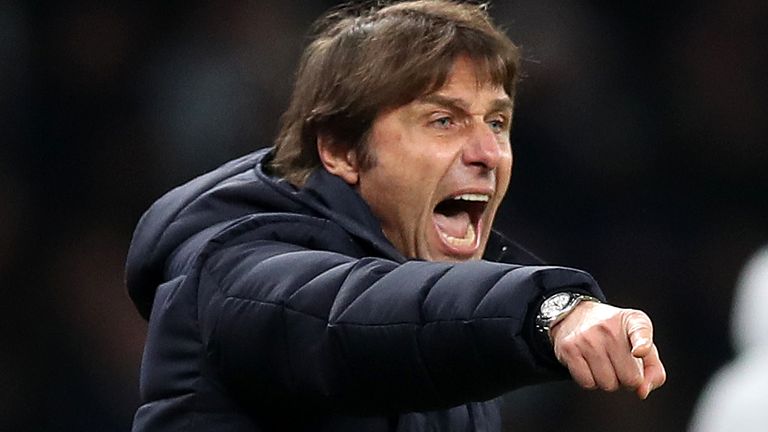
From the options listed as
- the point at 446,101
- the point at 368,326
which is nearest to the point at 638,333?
A: the point at 368,326

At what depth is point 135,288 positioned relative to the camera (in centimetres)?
231

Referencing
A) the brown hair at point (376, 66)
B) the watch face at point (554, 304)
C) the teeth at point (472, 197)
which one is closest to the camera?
the watch face at point (554, 304)

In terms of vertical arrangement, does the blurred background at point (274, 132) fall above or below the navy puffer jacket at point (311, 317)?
below

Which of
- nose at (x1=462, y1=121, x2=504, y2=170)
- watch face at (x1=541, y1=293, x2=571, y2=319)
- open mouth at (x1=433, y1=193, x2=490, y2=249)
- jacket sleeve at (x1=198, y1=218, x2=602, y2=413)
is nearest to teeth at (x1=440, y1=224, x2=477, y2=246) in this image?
open mouth at (x1=433, y1=193, x2=490, y2=249)

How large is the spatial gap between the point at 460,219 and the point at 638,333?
35.5 inches

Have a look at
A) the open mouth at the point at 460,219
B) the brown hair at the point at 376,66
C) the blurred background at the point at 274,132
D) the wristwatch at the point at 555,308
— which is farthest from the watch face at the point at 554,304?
the blurred background at the point at 274,132

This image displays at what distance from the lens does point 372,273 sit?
182 cm

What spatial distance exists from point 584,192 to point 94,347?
1.22m

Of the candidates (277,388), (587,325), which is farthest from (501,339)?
(277,388)

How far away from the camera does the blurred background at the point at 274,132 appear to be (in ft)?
13.6

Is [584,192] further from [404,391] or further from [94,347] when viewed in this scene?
[404,391]

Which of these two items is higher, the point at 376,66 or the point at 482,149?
the point at 376,66

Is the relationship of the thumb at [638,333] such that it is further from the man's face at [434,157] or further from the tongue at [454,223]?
the tongue at [454,223]

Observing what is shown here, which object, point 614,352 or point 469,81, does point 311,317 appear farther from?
point 469,81
